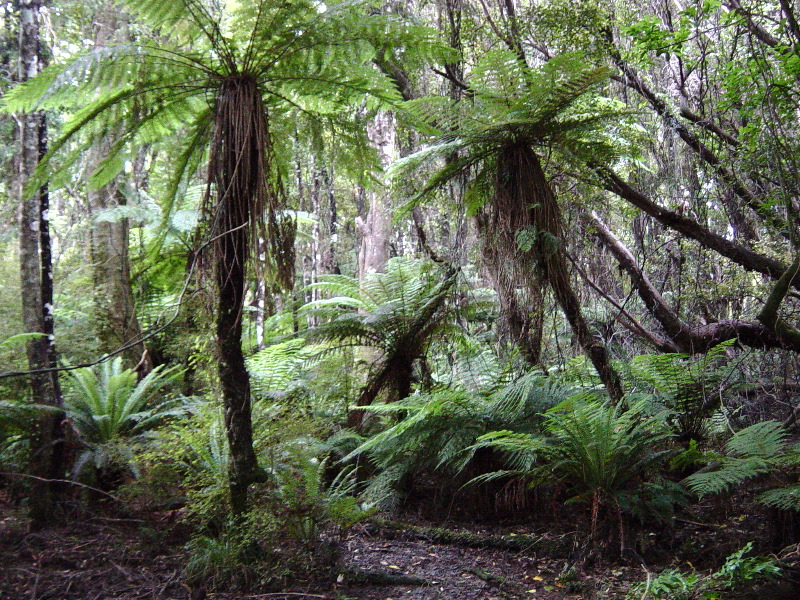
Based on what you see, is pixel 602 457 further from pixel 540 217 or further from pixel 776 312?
pixel 776 312

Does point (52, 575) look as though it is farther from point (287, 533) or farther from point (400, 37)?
point (400, 37)

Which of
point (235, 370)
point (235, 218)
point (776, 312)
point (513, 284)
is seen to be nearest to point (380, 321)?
A: point (513, 284)

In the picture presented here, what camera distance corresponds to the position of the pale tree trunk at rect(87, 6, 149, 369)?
6.69m

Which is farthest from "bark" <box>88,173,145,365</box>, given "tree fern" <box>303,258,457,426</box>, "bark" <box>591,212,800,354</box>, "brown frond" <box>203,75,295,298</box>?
"bark" <box>591,212,800,354</box>

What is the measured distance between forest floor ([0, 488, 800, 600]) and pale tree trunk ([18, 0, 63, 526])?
49 centimetres

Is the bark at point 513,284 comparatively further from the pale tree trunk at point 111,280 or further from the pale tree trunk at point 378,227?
the pale tree trunk at point 111,280

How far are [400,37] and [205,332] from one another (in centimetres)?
222

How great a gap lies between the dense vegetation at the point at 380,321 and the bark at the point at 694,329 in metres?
0.03

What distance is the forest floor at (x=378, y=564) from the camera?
121 inches

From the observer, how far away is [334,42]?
3.28 m

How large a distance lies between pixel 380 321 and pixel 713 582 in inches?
133

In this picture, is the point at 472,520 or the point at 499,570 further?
the point at 472,520

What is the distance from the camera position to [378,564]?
11.8 ft

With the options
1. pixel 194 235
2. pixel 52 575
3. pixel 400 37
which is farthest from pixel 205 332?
pixel 400 37
